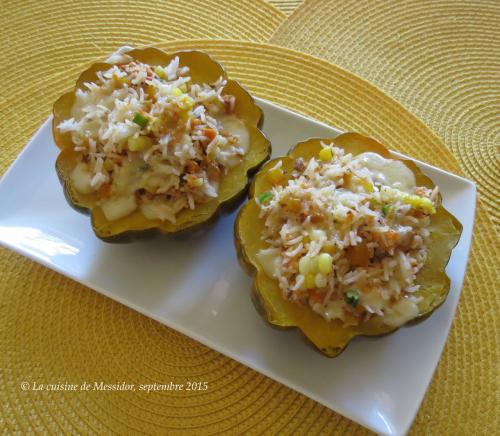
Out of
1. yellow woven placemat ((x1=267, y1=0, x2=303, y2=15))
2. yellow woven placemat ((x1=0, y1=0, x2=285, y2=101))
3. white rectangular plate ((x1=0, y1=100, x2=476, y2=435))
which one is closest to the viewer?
white rectangular plate ((x1=0, y1=100, x2=476, y2=435))

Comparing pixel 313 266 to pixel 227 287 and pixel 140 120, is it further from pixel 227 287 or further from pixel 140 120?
pixel 140 120

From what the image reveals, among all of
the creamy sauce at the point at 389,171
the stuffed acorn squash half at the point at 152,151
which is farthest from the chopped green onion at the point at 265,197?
the creamy sauce at the point at 389,171

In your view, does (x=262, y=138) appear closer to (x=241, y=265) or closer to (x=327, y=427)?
(x=241, y=265)

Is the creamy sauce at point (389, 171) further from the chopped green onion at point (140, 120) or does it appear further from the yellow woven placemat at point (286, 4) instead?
the yellow woven placemat at point (286, 4)

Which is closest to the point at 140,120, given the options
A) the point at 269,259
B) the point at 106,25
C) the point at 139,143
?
the point at 139,143

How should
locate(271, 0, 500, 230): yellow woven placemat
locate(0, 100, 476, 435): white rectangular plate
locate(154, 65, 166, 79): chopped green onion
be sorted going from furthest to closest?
locate(271, 0, 500, 230): yellow woven placemat
locate(154, 65, 166, 79): chopped green onion
locate(0, 100, 476, 435): white rectangular plate

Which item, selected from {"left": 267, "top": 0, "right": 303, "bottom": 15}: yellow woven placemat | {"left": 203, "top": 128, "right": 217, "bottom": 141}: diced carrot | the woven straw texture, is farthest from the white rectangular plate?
{"left": 267, "top": 0, "right": 303, "bottom": 15}: yellow woven placemat

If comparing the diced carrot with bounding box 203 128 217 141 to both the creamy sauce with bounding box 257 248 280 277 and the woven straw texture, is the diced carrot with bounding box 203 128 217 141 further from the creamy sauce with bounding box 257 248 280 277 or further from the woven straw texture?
the woven straw texture
